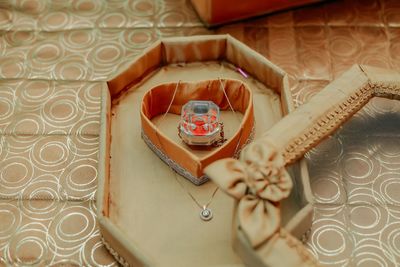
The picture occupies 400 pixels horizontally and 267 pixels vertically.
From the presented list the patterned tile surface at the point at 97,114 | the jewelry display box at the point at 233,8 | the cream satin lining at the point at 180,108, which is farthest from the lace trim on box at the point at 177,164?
the jewelry display box at the point at 233,8

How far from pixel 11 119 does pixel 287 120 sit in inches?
20.9

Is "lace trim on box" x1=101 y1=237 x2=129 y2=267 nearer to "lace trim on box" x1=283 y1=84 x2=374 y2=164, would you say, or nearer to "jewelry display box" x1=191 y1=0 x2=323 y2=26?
"lace trim on box" x1=283 y1=84 x2=374 y2=164

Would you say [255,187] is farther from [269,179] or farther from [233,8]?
[233,8]

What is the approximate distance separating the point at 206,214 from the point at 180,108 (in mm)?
230

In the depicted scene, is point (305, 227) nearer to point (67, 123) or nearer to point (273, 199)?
point (273, 199)

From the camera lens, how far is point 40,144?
3.51 ft

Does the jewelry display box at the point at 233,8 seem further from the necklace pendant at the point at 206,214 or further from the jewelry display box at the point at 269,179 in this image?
the necklace pendant at the point at 206,214

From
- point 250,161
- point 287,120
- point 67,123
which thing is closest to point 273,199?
point 250,161

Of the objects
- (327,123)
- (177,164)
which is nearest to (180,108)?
(177,164)

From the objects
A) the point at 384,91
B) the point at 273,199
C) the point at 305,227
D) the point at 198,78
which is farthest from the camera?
the point at 198,78

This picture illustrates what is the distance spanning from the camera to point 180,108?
108 centimetres

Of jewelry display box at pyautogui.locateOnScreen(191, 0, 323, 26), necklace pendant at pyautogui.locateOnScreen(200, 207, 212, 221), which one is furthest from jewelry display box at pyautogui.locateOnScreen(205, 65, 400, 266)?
jewelry display box at pyautogui.locateOnScreen(191, 0, 323, 26)

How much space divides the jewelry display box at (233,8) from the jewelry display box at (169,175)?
107 millimetres

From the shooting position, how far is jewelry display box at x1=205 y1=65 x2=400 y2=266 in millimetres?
779
